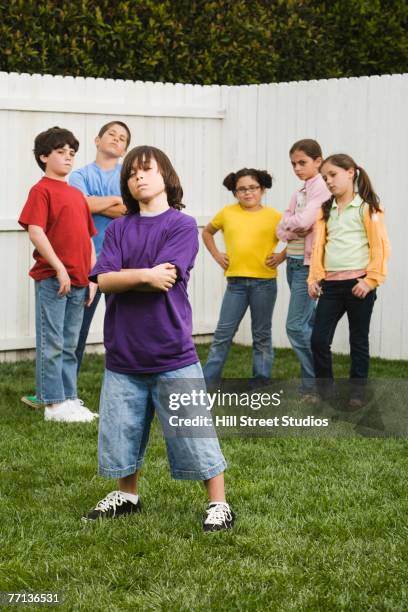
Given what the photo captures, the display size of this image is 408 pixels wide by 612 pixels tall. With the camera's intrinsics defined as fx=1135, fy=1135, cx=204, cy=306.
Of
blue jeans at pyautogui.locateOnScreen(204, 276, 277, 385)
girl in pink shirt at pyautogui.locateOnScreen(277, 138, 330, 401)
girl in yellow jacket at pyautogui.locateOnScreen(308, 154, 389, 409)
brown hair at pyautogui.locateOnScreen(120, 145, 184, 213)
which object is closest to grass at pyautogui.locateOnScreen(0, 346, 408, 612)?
girl in yellow jacket at pyautogui.locateOnScreen(308, 154, 389, 409)

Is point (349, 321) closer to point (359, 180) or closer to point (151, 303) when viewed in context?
point (359, 180)

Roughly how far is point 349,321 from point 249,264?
3.45 feet

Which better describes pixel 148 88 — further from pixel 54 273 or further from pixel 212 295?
pixel 54 273

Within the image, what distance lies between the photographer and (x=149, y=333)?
15.1 ft

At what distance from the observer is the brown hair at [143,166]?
15.4 feet

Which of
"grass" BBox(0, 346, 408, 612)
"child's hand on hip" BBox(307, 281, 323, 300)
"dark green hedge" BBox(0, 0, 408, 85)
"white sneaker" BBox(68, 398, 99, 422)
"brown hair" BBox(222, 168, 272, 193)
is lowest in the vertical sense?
"white sneaker" BBox(68, 398, 99, 422)

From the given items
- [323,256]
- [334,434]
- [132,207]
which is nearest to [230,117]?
[323,256]

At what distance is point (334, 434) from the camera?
21.4 feet

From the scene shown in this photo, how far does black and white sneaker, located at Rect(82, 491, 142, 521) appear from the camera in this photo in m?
4.81

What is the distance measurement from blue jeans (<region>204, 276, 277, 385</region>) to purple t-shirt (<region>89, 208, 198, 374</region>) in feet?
10.2

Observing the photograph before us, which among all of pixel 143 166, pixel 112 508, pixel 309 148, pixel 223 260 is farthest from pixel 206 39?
pixel 112 508

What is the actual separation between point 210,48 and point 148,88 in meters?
1.12

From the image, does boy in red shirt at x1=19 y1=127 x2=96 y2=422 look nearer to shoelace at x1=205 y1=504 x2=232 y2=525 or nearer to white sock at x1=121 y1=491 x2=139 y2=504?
white sock at x1=121 y1=491 x2=139 y2=504

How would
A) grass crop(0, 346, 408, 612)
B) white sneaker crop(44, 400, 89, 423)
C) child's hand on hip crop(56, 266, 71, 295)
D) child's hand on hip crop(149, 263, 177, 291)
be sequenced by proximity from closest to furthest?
grass crop(0, 346, 408, 612), child's hand on hip crop(149, 263, 177, 291), child's hand on hip crop(56, 266, 71, 295), white sneaker crop(44, 400, 89, 423)
